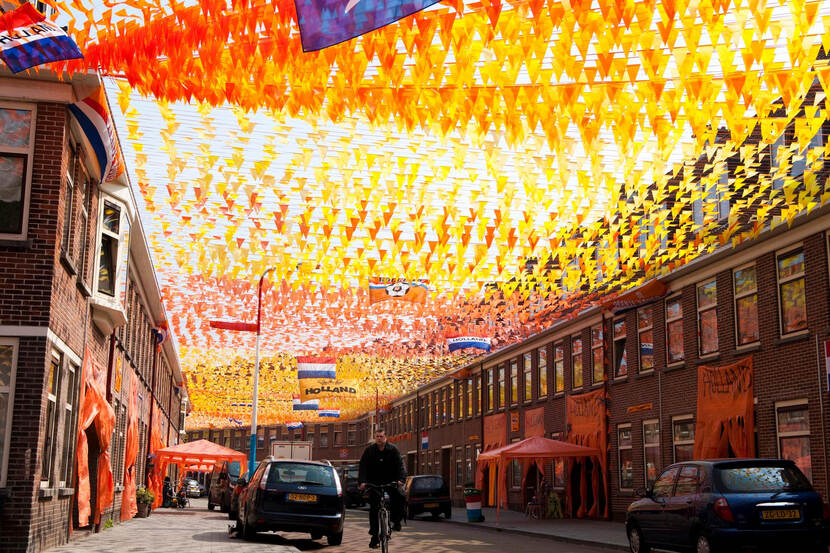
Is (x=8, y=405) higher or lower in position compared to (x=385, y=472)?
higher

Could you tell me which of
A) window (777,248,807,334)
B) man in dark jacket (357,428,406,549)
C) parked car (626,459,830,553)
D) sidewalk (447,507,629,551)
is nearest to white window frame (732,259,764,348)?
window (777,248,807,334)

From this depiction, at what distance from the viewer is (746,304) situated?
20.5m

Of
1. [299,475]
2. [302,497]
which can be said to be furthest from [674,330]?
[302,497]

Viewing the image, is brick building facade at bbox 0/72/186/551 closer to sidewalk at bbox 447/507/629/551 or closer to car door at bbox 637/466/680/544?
car door at bbox 637/466/680/544

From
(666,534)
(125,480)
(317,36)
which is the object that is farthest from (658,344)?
(317,36)

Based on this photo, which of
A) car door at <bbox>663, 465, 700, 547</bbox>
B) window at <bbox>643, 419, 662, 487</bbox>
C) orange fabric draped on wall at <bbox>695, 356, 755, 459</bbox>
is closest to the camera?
car door at <bbox>663, 465, 700, 547</bbox>

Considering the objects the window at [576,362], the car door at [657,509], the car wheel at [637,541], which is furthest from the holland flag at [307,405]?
the car door at [657,509]

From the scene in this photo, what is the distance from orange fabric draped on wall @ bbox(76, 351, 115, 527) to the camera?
14.8 m

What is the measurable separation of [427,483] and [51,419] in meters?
21.8

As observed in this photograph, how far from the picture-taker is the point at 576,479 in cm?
3034

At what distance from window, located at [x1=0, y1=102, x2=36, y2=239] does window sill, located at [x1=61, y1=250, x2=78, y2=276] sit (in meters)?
0.75

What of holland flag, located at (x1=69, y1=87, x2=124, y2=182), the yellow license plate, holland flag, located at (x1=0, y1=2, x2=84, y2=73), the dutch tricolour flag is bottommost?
the yellow license plate

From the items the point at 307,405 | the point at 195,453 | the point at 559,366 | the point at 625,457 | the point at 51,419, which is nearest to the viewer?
the point at 51,419

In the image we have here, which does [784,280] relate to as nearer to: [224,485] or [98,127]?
[98,127]
